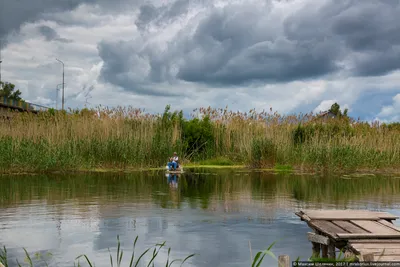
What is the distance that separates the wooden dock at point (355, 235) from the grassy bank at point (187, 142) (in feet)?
52.7

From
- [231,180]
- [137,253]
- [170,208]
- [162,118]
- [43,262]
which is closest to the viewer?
[43,262]

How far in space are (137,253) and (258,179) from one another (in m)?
13.1

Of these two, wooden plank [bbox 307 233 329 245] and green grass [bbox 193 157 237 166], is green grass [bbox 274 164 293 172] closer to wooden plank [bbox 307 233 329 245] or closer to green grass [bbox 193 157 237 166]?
green grass [bbox 193 157 237 166]

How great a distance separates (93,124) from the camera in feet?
82.6

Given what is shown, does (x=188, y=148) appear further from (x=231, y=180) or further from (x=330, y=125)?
(x=231, y=180)

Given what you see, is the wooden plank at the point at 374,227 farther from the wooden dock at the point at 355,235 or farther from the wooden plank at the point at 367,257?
the wooden plank at the point at 367,257

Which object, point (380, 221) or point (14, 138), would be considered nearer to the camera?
point (380, 221)

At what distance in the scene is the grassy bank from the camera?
75.1 feet

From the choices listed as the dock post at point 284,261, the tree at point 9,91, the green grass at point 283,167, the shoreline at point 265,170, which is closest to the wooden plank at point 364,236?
A: the dock post at point 284,261

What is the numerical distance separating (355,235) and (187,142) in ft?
72.0

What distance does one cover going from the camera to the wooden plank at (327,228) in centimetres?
683

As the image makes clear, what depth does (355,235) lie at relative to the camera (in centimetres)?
645

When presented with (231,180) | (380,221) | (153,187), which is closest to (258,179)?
(231,180)

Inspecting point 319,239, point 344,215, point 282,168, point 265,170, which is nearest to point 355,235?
point 319,239
